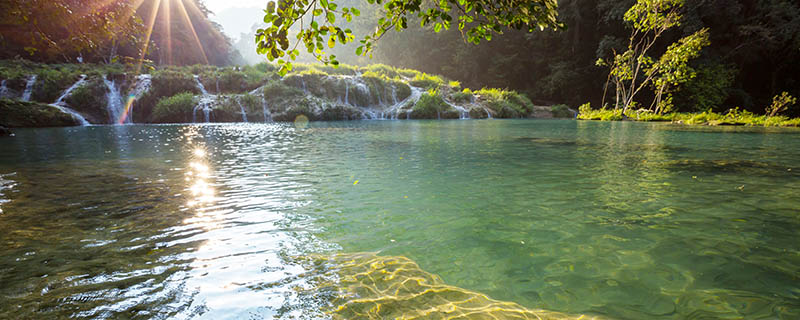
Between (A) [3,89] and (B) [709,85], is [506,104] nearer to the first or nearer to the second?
(B) [709,85]

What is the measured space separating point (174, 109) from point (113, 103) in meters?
3.09

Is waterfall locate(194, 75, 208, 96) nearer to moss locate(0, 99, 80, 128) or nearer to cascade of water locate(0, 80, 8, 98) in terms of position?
moss locate(0, 99, 80, 128)

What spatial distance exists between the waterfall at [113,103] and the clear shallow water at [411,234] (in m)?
16.5

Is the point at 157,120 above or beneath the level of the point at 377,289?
above

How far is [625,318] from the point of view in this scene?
198 cm

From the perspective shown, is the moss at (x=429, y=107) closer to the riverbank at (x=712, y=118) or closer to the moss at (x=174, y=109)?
the riverbank at (x=712, y=118)

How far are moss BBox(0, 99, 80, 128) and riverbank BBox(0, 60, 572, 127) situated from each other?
0.03 m

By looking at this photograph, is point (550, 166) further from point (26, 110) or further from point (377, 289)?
point (26, 110)

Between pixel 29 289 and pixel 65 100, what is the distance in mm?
23345

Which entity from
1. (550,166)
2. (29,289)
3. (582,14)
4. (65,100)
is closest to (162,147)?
(29,289)

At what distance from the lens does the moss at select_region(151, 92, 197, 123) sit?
20.9 metres

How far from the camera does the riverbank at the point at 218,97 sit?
19359 mm

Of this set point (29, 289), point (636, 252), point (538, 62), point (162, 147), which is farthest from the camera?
point (538, 62)

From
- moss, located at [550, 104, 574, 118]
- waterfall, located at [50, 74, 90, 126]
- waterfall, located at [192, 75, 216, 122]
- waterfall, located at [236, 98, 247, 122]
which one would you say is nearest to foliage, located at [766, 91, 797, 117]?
moss, located at [550, 104, 574, 118]
